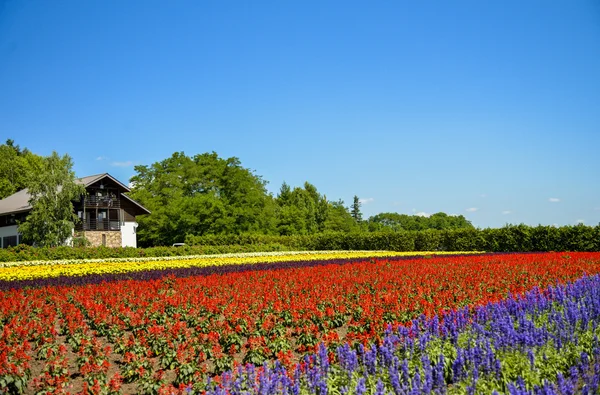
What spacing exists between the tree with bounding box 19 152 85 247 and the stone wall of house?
631cm

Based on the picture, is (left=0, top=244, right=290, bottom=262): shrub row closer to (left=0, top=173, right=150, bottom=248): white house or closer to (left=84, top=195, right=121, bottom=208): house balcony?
(left=0, top=173, right=150, bottom=248): white house

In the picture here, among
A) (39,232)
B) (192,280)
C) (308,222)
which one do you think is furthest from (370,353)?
(308,222)

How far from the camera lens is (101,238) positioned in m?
46.4

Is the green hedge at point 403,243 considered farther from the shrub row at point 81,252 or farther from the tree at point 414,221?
the tree at point 414,221

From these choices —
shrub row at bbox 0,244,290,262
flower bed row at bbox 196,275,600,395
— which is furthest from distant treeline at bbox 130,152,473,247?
flower bed row at bbox 196,275,600,395

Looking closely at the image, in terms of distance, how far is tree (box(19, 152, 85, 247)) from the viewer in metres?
37.5

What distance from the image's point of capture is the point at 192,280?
15031 mm

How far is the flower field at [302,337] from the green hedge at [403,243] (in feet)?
47.2

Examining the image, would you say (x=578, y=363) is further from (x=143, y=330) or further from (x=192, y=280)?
(x=192, y=280)

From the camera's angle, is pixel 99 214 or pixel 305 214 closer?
pixel 99 214

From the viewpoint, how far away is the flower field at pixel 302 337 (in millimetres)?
5633

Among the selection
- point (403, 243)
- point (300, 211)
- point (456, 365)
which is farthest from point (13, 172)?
point (456, 365)

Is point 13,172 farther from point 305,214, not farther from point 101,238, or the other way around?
point 305,214

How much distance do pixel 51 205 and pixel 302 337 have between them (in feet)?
115
